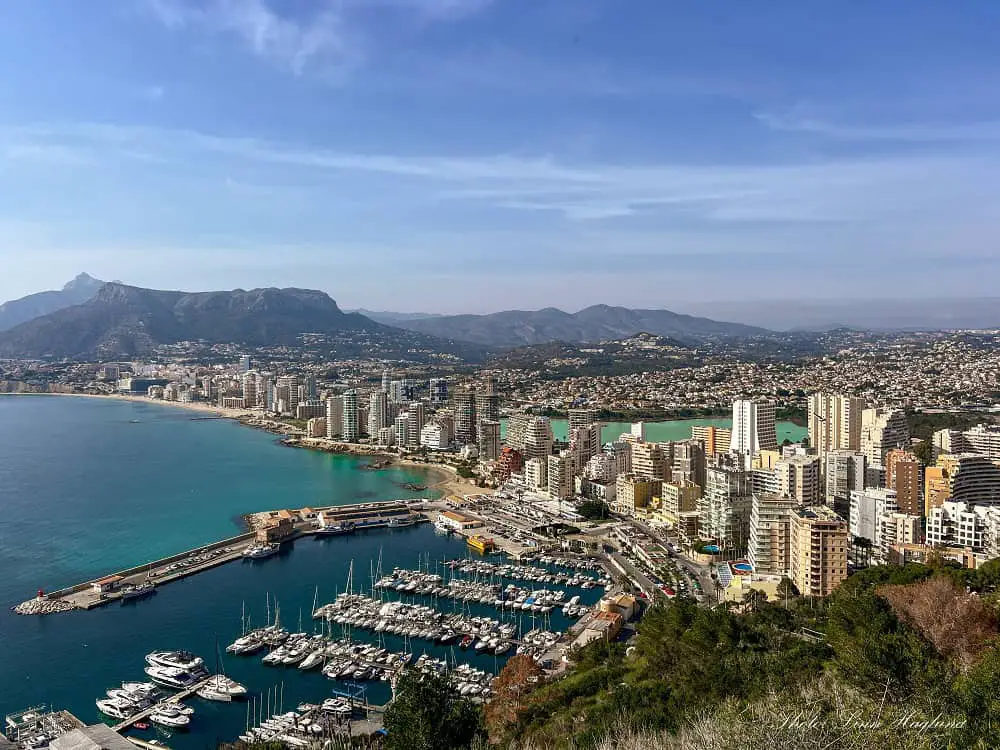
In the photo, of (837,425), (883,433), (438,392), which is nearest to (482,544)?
(883,433)

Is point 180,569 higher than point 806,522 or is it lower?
lower

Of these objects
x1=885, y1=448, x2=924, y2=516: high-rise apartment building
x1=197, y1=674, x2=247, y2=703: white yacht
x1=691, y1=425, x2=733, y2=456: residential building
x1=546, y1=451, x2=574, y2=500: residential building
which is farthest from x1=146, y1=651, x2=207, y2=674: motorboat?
x1=691, y1=425, x2=733, y2=456: residential building

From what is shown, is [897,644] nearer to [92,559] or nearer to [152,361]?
[92,559]

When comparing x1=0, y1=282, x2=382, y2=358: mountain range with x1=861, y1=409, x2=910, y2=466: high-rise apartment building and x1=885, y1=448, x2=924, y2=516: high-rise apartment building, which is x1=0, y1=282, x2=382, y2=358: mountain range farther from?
x1=885, y1=448, x2=924, y2=516: high-rise apartment building

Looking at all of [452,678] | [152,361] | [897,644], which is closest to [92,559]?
[452,678]

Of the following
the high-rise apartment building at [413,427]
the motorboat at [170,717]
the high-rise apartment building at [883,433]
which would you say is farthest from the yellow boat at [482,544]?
the high-rise apartment building at [413,427]

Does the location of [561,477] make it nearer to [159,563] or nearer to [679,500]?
[679,500]
